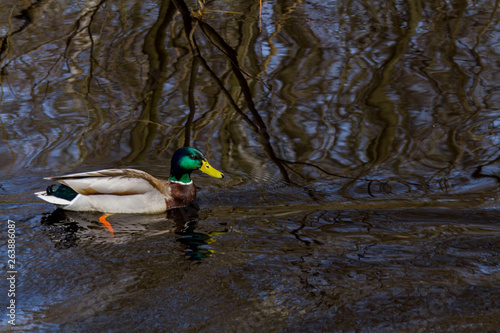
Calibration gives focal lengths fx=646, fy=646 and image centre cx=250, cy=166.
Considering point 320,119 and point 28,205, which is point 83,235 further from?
point 320,119

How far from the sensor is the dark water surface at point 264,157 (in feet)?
13.8

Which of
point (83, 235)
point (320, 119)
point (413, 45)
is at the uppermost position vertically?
point (413, 45)

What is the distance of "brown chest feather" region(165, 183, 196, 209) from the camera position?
6059 mm

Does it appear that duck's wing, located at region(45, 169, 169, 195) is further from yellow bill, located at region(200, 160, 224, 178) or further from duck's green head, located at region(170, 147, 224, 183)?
yellow bill, located at region(200, 160, 224, 178)

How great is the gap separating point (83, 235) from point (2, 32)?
575cm

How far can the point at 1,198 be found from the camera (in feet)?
19.1

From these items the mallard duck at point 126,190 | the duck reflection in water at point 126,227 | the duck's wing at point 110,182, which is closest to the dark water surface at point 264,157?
the duck reflection in water at point 126,227

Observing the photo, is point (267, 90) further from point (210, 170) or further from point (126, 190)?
point (126, 190)

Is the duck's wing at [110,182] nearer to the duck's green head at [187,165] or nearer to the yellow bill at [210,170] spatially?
the duck's green head at [187,165]

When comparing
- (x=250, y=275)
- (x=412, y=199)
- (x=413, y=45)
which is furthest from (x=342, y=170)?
(x=413, y=45)

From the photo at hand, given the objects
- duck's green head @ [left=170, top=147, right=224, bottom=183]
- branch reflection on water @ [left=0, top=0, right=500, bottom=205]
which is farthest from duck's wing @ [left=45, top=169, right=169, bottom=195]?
branch reflection on water @ [left=0, top=0, right=500, bottom=205]

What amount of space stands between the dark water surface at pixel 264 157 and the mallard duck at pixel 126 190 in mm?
138

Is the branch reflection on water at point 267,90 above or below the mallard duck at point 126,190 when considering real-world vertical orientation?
above

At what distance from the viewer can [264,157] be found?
6559 millimetres
